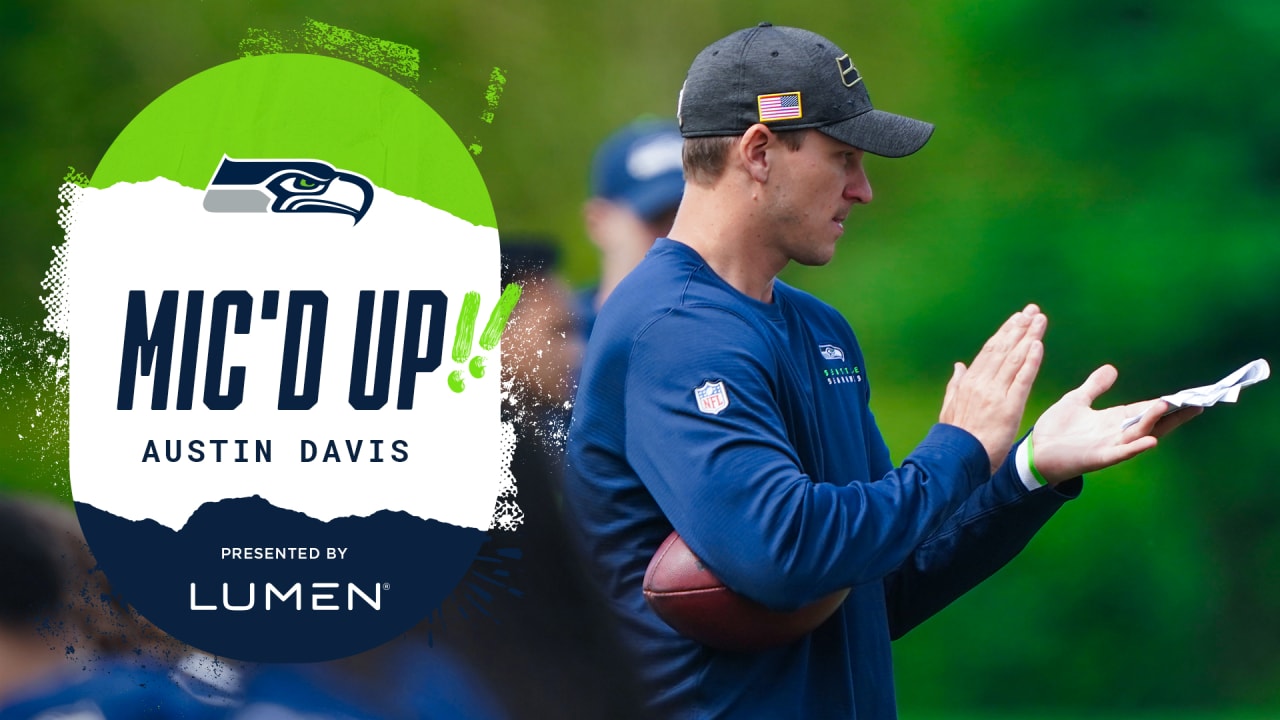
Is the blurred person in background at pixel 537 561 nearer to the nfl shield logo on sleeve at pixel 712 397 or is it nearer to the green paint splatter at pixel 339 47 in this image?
the green paint splatter at pixel 339 47

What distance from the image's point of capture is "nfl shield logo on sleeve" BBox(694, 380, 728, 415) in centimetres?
146

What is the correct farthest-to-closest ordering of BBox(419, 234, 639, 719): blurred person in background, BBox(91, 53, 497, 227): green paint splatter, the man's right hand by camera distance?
BBox(91, 53, 497, 227): green paint splatter, BBox(419, 234, 639, 719): blurred person in background, the man's right hand

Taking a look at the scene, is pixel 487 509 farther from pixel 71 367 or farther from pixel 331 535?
pixel 71 367

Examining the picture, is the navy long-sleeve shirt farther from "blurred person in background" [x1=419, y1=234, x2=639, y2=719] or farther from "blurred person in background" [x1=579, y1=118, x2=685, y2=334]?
"blurred person in background" [x1=419, y1=234, x2=639, y2=719]

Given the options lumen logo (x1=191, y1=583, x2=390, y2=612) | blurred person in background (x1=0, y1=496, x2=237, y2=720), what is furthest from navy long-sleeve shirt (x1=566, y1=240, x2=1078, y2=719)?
blurred person in background (x1=0, y1=496, x2=237, y2=720)

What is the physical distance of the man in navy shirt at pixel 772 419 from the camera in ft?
4.79

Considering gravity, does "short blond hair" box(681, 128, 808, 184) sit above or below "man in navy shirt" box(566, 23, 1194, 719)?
above

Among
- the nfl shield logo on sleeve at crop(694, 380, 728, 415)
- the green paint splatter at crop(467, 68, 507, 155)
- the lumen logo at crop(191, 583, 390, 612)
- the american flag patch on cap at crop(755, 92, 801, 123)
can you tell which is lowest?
the lumen logo at crop(191, 583, 390, 612)

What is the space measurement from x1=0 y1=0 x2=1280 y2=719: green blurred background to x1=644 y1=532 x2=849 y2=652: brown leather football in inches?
107

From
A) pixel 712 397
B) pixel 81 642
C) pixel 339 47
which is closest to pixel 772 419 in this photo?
pixel 712 397

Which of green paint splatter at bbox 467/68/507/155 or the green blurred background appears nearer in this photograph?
green paint splatter at bbox 467/68/507/155

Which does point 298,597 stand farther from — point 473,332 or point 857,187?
point 857,187
